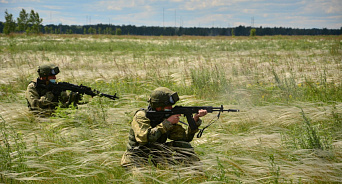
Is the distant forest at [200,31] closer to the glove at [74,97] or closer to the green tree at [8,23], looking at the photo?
the green tree at [8,23]

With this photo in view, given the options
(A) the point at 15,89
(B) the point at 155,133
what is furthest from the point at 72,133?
(A) the point at 15,89

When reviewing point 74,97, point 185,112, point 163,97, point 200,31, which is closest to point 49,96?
point 74,97

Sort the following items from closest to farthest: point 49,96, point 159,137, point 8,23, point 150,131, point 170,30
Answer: point 150,131 < point 159,137 < point 49,96 < point 8,23 < point 170,30

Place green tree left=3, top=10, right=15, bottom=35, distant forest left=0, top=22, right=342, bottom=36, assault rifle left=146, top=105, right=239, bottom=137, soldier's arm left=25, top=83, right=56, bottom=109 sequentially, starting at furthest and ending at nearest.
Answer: distant forest left=0, top=22, right=342, bottom=36 → green tree left=3, top=10, right=15, bottom=35 → soldier's arm left=25, top=83, right=56, bottom=109 → assault rifle left=146, top=105, right=239, bottom=137

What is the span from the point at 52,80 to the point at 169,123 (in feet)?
11.6

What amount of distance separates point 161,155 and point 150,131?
47cm

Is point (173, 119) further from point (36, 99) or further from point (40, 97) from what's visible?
point (40, 97)

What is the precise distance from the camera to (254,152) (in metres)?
3.67

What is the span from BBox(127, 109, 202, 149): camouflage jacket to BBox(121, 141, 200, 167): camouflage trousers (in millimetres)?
77

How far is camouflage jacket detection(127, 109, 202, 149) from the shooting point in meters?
3.22

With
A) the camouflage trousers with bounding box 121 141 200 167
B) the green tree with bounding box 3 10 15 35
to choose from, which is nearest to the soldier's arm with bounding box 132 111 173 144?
the camouflage trousers with bounding box 121 141 200 167

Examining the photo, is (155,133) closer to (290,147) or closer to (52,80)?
(290,147)

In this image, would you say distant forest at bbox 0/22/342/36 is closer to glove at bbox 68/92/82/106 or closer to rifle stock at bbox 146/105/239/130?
glove at bbox 68/92/82/106

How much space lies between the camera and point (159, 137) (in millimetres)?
3355
